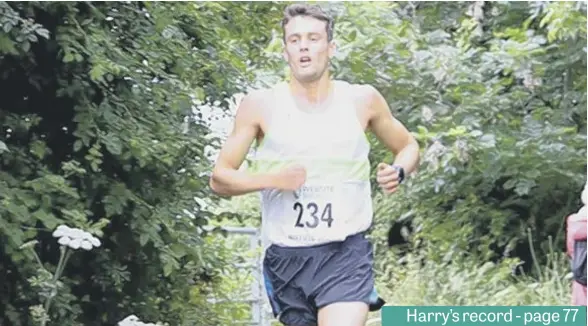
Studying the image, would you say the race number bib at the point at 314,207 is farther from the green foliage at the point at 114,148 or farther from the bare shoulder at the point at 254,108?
the green foliage at the point at 114,148

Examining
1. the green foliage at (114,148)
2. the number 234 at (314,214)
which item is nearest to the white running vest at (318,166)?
the number 234 at (314,214)

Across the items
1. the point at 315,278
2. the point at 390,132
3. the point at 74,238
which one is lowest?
the point at 315,278

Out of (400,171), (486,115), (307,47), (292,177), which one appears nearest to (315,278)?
(292,177)

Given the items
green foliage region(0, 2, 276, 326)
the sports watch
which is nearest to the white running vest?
the sports watch

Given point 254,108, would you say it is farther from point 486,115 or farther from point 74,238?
point 486,115

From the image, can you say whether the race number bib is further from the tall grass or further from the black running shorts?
the tall grass

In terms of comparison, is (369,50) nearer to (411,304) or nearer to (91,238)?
(411,304)

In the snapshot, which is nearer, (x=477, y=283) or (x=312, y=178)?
(x=312, y=178)

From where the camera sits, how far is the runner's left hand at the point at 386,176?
9.61 feet

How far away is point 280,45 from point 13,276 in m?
1.05

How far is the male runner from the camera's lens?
2.89m

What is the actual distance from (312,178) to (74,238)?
677mm

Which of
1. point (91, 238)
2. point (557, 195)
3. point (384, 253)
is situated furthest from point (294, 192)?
point (557, 195)

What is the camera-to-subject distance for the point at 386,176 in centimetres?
294
